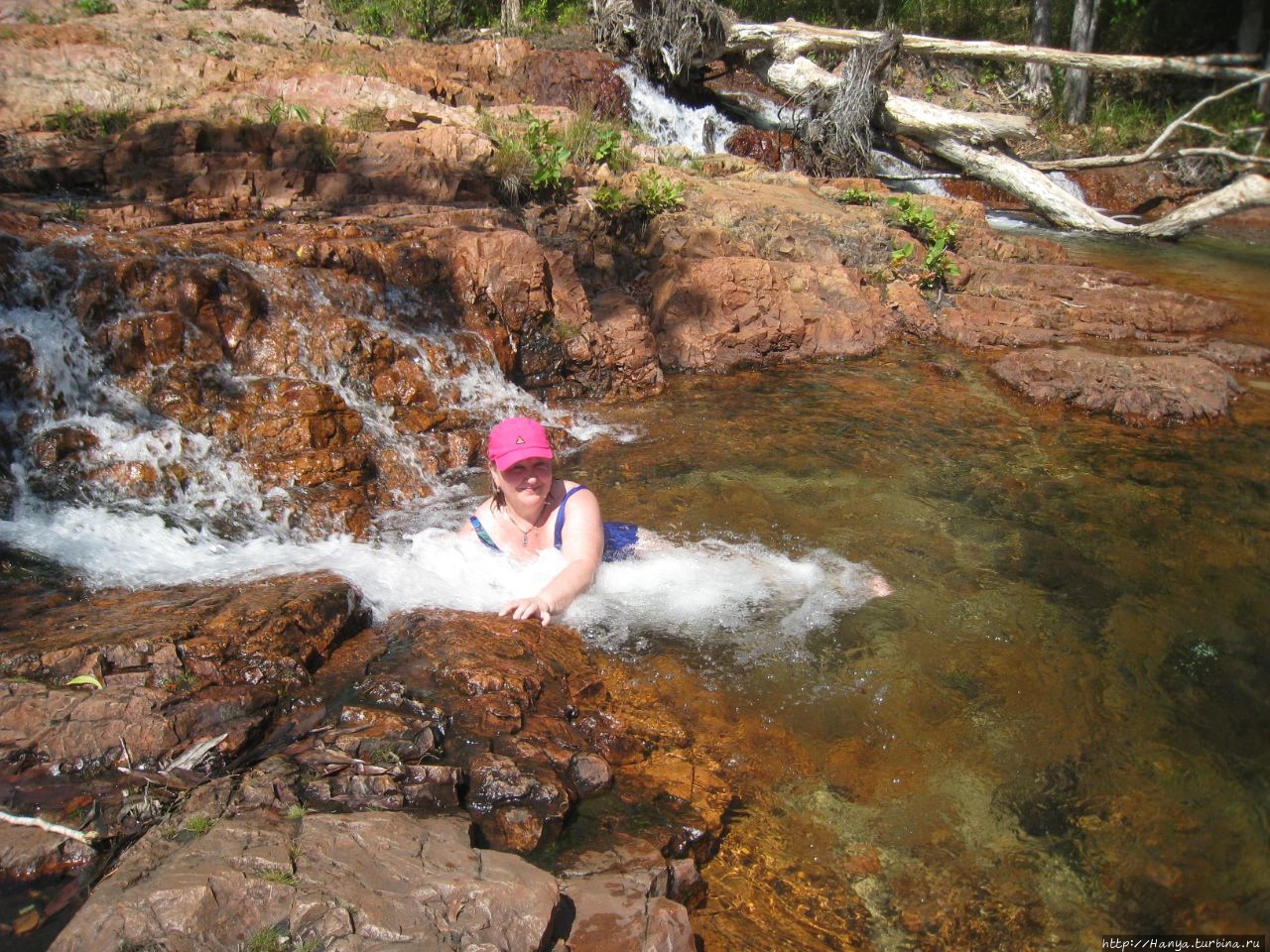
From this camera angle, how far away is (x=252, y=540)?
179 inches

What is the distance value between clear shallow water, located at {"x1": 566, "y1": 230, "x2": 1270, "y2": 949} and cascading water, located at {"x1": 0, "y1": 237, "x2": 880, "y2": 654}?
207 millimetres

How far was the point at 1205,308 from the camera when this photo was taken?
855cm

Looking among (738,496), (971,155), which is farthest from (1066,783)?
(971,155)

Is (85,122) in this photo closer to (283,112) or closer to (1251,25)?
(283,112)

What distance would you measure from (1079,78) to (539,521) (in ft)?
54.6

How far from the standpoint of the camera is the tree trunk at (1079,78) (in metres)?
15.5

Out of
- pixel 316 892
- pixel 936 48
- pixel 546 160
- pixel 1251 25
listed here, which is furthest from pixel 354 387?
pixel 1251 25

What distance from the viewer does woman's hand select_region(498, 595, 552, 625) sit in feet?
12.5

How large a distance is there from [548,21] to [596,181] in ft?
32.5

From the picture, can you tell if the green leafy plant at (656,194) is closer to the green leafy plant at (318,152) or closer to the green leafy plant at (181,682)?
the green leafy plant at (318,152)

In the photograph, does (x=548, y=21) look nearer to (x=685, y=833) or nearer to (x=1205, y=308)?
(x=1205, y=308)

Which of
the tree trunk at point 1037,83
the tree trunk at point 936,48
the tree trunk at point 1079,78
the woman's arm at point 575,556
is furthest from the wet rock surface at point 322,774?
the tree trunk at point 1037,83

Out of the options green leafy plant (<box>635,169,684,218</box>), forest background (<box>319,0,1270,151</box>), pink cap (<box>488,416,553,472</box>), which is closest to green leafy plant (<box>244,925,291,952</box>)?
pink cap (<box>488,416,553,472</box>)

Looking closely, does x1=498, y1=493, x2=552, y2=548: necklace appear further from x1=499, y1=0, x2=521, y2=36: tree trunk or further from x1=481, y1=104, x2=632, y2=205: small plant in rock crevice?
x1=499, y1=0, x2=521, y2=36: tree trunk
